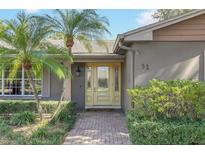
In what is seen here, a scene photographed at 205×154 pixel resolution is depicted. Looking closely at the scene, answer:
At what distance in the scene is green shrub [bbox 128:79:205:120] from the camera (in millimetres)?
9211

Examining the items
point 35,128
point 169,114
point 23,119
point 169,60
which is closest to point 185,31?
point 169,60

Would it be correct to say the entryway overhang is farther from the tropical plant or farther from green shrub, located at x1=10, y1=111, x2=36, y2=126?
green shrub, located at x1=10, y1=111, x2=36, y2=126

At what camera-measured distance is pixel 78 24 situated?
1314 centimetres

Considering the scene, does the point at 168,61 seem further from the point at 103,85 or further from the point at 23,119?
the point at 103,85

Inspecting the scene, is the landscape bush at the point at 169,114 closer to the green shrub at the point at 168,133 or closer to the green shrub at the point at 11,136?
the green shrub at the point at 168,133

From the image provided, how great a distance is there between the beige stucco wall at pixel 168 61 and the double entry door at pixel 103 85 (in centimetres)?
677

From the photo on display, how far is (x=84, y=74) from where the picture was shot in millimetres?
18578

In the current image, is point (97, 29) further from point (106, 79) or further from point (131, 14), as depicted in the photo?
point (131, 14)

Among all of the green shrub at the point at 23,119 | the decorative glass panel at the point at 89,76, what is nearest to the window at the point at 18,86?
the decorative glass panel at the point at 89,76

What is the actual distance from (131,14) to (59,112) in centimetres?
2114

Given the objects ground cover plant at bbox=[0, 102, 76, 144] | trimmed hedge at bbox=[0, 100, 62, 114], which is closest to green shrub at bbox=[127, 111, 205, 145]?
ground cover plant at bbox=[0, 102, 76, 144]

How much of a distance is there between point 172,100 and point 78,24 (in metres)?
5.45

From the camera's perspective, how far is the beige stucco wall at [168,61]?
39.2 feet

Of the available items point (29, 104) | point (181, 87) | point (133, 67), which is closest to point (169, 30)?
point (133, 67)
